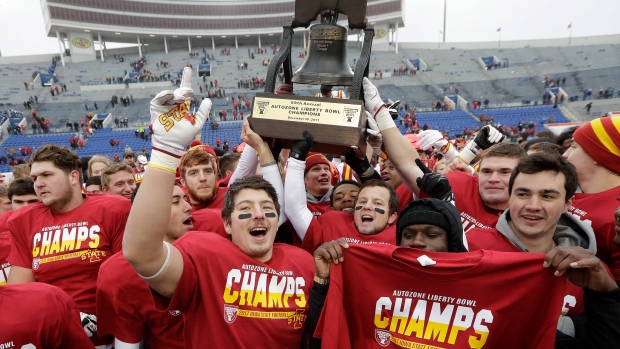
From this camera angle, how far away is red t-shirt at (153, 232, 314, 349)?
79.2 inches

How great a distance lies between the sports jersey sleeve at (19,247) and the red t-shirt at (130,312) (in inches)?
37.0

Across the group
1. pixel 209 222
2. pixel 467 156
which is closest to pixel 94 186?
pixel 209 222

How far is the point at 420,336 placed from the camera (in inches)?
75.0

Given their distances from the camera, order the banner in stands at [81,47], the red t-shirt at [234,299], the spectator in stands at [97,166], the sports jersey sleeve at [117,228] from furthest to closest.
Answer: the banner in stands at [81,47] < the spectator in stands at [97,166] < the sports jersey sleeve at [117,228] < the red t-shirt at [234,299]

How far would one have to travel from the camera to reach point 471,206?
282 cm

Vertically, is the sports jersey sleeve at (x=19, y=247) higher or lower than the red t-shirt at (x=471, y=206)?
lower

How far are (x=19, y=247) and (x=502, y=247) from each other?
3.40 metres

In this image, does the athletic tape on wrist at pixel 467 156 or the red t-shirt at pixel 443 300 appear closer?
the red t-shirt at pixel 443 300

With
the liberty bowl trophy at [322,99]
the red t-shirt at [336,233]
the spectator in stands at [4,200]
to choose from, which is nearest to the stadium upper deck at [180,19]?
the spectator in stands at [4,200]

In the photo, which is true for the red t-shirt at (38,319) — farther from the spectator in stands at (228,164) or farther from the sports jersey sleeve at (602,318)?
the spectator in stands at (228,164)

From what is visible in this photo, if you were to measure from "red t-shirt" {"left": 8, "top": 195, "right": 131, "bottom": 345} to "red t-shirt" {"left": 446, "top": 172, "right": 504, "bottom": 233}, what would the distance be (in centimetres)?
264

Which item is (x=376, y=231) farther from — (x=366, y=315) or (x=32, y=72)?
(x=32, y=72)

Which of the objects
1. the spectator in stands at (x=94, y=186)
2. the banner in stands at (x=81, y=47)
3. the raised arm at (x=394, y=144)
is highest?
the banner in stands at (x=81, y=47)

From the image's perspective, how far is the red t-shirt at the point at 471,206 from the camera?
271 cm
